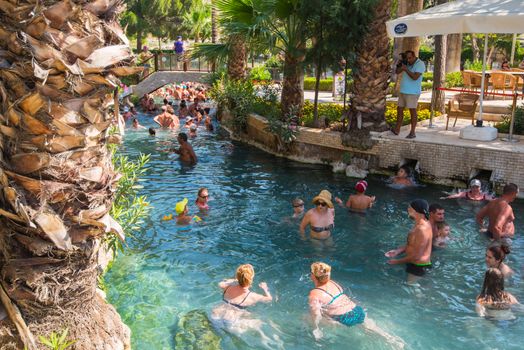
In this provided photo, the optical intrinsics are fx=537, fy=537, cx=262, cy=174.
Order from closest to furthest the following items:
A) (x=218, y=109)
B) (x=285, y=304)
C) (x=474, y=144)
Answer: (x=285, y=304) → (x=474, y=144) → (x=218, y=109)

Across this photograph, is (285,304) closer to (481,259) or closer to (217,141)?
(481,259)

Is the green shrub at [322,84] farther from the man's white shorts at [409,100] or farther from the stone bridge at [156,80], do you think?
the man's white shorts at [409,100]

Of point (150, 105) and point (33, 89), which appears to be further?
point (150, 105)

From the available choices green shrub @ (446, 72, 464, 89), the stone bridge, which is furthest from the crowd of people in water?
the stone bridge

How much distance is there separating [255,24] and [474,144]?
5.78m

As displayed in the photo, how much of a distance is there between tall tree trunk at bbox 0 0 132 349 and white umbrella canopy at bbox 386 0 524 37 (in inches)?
343

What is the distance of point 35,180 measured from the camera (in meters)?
3.49

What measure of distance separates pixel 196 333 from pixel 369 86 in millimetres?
8728

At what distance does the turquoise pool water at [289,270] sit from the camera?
6.07 metres

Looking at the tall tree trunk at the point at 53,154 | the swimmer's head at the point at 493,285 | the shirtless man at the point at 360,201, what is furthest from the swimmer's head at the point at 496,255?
the tall tree trunk at the point at 53,154

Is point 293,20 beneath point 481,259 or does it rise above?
above

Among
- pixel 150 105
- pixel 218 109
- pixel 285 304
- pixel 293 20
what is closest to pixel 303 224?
pixel 285 304

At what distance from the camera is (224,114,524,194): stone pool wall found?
11.0m

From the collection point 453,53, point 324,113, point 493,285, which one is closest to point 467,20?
point 324,113
